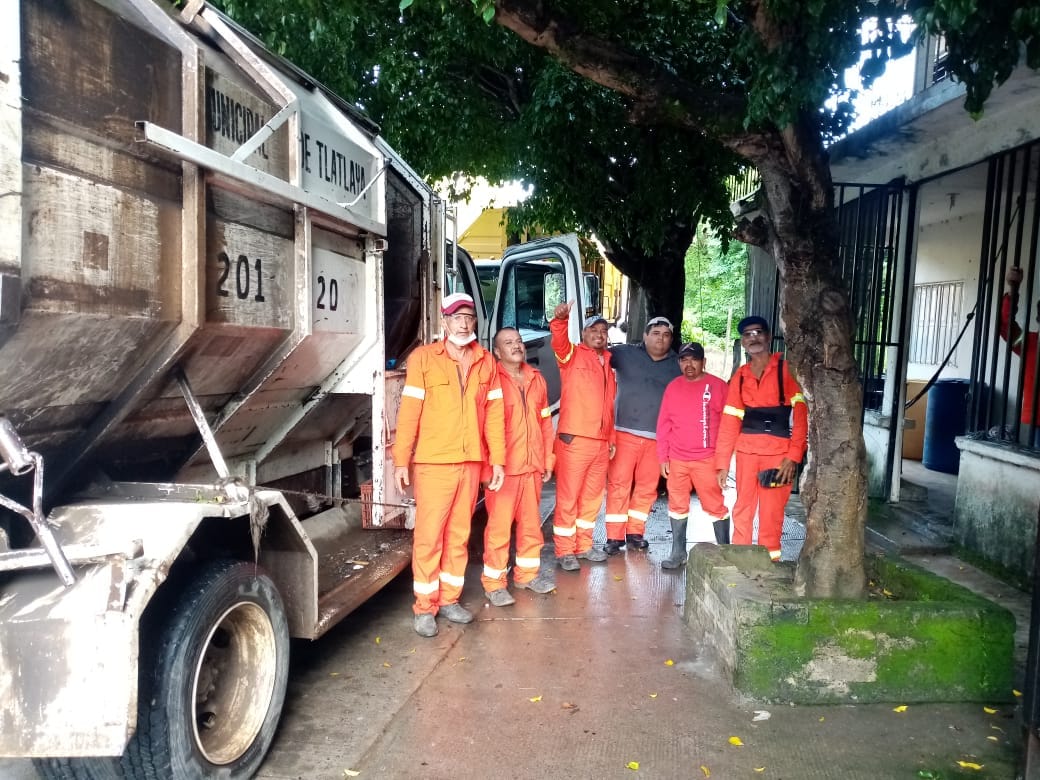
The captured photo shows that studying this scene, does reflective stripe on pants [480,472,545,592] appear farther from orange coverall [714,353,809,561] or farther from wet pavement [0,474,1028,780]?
orange coverall [714,353,809,561]

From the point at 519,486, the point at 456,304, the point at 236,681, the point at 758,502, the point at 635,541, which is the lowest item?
the point at 635,541

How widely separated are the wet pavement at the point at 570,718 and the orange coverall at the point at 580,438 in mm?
1089

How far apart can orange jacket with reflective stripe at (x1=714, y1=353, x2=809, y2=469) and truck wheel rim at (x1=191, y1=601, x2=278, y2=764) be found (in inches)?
123

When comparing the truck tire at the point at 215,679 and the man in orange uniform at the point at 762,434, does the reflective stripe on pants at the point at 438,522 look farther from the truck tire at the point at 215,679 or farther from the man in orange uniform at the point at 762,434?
the man in orange uniform at the point at 762,434

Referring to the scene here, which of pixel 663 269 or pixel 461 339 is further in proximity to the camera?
pixel 663 269

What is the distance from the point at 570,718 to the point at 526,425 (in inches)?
72.7

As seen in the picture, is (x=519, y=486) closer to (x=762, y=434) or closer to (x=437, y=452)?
(x=437, y=452)

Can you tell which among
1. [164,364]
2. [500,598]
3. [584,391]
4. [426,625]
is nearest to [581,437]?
[584,391]

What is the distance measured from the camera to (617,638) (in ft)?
13.8

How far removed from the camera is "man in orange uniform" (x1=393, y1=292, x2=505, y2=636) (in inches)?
162

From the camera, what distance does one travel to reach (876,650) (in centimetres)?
340

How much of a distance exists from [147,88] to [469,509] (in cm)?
255

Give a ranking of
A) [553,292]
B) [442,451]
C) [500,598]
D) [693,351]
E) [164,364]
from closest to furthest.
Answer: [164,364], [442,451], [500,598], [693,351], [553,292]

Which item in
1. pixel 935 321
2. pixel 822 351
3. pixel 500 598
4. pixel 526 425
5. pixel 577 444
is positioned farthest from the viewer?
pixel 935 321
